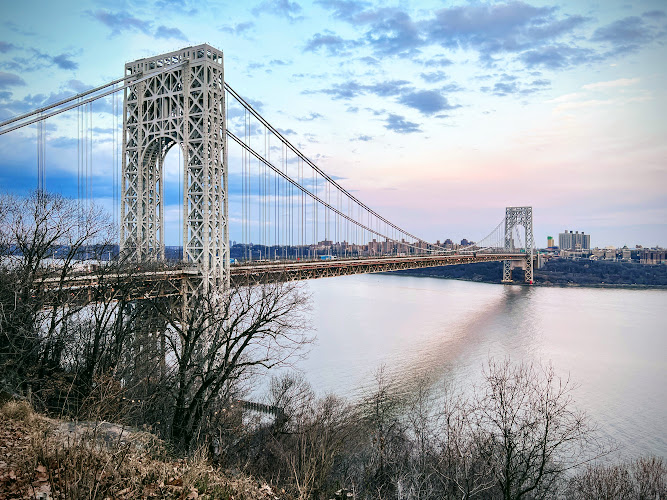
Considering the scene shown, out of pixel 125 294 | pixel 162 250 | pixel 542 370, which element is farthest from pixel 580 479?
pixel 162 250

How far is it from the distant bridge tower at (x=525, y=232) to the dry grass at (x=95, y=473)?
64410mm

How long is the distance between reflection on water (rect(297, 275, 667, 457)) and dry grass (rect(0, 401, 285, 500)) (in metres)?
11.7

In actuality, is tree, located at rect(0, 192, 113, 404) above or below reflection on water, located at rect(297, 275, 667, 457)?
above

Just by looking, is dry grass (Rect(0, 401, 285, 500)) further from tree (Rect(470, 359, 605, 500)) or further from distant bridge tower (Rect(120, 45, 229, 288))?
distant bridge tower (Rect(120, 45, 229, 288))

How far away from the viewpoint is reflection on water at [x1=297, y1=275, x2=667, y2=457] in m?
16.3

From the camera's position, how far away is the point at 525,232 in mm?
73312

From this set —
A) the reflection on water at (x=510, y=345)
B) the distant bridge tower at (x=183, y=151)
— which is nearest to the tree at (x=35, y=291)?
the distant bridge tower at (x=183, y=151)

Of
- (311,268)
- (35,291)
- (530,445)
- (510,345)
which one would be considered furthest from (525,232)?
(35,291)

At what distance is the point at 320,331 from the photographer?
85.1ft

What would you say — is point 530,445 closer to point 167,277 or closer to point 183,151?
point 167,277

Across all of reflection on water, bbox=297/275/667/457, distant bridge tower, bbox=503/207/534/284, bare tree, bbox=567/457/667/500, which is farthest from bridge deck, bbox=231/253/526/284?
distant bridge tower, bbox=503/207/534/284

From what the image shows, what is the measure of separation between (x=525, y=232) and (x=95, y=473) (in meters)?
77.5

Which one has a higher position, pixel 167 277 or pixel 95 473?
pixel 167 277

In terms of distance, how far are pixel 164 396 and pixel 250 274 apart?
8733 millimetres
